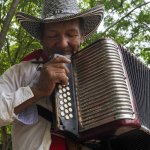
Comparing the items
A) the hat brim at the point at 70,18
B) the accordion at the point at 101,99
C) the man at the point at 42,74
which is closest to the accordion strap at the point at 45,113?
the man at the point at 42,74

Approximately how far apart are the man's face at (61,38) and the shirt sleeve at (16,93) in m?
0.20

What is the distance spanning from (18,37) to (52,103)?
6.20 m

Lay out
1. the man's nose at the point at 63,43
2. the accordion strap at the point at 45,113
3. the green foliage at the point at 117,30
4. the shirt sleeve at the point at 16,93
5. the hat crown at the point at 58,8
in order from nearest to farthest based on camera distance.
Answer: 1. the shirt sleeve at the point at 16,93
2. the accordion strap at the point at 45,113
3. the man's nose at the point at 63,43
4. the hat crown at the point at 58,8
5. the green foliage at the point at 117,30

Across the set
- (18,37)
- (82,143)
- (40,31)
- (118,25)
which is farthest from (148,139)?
(118,25)

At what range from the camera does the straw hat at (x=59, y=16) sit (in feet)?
9.30

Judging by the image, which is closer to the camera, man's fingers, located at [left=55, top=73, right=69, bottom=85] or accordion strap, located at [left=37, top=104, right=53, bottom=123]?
man's fingers, located at [left=55, top=73, right=69, bottom=85]

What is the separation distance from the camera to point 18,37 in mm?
8531

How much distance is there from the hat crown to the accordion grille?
407mm

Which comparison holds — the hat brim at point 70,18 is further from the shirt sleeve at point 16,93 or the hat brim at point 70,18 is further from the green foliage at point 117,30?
the green foliage at point 117,30

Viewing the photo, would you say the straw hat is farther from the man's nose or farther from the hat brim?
the man's nose

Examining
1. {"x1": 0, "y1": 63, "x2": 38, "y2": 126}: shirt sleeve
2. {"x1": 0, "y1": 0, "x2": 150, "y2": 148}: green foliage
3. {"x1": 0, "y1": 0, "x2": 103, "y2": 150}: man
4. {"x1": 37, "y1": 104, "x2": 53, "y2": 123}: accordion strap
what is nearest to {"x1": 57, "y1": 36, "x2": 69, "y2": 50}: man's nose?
{"x1": 0, "y1": 0, "x2": 103, "y2": 150}: man

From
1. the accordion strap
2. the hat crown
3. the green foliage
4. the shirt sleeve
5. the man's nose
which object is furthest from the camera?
the green foliage

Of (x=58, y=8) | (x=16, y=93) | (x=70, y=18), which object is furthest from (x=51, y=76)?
(x=58, y=8)

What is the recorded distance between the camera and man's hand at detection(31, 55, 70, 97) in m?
2.40
